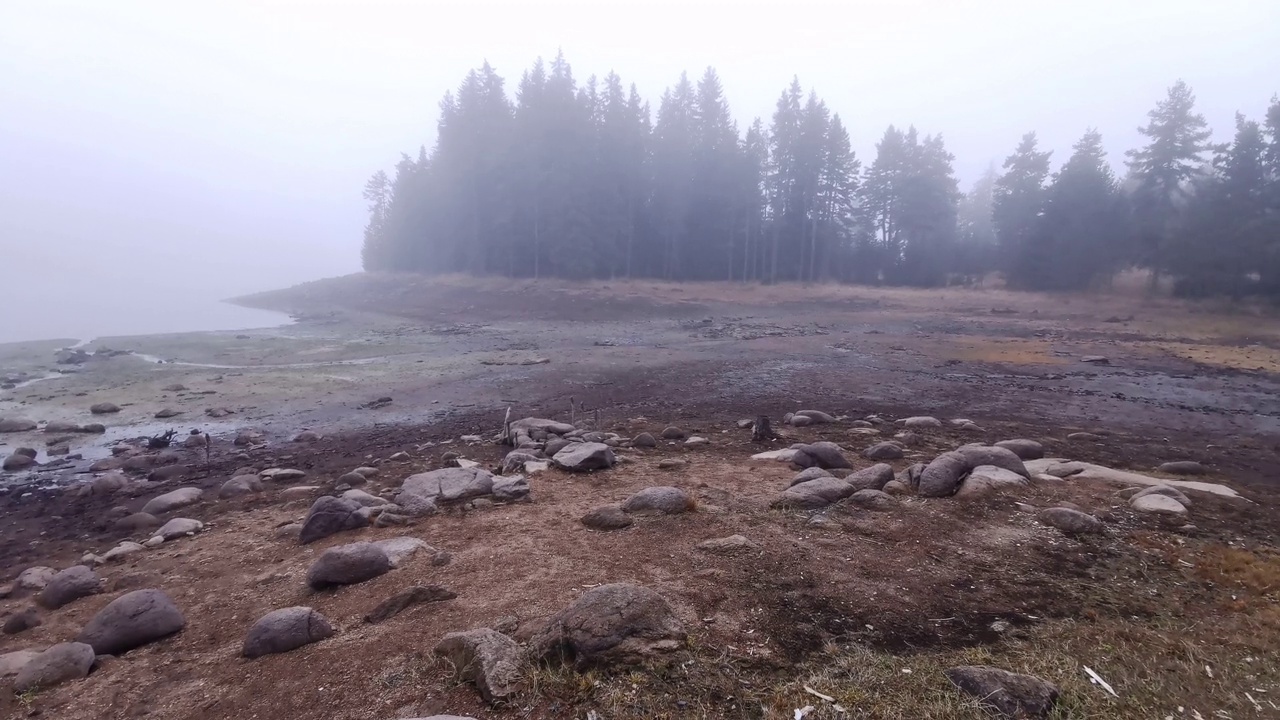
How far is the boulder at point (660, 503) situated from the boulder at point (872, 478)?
191 cm

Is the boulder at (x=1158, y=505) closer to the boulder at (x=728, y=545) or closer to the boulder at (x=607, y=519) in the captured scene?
the boulder at (x=728, y=545)

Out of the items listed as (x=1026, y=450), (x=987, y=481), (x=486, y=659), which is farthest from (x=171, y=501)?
(x=1026, y=450)

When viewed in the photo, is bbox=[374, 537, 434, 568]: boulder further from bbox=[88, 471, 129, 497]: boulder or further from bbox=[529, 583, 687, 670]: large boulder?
bbox=[88, 471, 129, 497]: boulder

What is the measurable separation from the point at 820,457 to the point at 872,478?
54.0 inches

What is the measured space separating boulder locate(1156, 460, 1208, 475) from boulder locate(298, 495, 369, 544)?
34.2 feet

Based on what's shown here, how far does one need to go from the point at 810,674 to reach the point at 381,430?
11158 mm

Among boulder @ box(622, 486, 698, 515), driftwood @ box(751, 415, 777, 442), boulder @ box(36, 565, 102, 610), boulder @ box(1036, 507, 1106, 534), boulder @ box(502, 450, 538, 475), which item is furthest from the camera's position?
driftwood @ box(751, 415, 777, 442)

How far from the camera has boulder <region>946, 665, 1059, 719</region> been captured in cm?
344

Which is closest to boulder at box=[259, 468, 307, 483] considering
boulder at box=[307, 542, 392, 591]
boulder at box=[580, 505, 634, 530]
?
boulder at box=[307, 542, 392, 591]

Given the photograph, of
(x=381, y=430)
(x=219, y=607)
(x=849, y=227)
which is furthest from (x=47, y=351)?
(x=849, y=227)

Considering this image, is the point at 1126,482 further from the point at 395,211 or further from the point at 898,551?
the point at 395,211

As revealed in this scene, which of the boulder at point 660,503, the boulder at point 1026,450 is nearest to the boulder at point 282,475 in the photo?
the boulder at point 660,503

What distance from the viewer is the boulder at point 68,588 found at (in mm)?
5988

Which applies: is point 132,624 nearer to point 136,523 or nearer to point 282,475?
point 136,523
